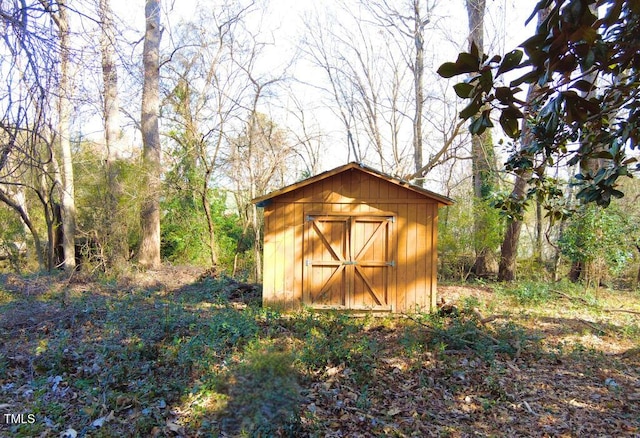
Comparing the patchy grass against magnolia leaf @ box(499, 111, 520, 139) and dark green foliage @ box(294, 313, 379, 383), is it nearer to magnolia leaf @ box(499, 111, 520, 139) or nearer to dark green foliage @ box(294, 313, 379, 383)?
dark green foliage @ box(294, 313, 379, 383)

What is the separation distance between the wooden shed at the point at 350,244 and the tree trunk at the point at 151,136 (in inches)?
263

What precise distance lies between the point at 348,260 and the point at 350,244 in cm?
34

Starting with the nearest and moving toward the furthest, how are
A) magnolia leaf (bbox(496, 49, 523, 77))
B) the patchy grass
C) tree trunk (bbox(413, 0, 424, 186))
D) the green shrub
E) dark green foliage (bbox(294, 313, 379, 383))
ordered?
1. magnolia leaf (bbox(496, 49, 523, 77))
2. the patchy grass
3. dark green foliage (bbox(294, 313, 379, 383))
4. the green shrub
5. tree trunk (bbox(413, 0, 424, 186))

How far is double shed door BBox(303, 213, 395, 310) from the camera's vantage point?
8.48 m

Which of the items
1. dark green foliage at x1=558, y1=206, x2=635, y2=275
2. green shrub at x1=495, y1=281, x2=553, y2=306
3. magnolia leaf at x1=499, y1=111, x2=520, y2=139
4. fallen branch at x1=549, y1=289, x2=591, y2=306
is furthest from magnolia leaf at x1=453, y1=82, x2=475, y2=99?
dark green foliage at x1=558, y1=206, x2=635, y2=275

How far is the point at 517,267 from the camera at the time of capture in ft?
44.9

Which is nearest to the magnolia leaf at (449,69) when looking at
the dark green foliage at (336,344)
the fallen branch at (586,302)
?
the dark green foliage at (336,344)

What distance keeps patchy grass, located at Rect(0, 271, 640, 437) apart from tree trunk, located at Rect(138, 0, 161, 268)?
17.1 feet

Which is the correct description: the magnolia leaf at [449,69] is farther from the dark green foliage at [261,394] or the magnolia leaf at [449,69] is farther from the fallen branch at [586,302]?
the fallen branch at [586,302]

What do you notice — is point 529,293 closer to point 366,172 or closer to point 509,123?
point 366,172

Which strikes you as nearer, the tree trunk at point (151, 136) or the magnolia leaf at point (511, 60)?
the magnolia leaf at point (511, 60)

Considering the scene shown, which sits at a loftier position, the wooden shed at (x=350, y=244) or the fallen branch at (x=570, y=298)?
the wooden shed at (x=350, y=244)

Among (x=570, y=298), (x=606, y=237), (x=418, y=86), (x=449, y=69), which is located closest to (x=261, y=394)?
(x=449, y=69)

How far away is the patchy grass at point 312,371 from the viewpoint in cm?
407
